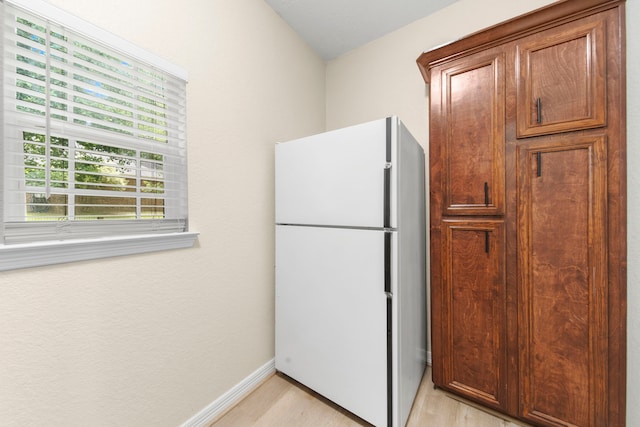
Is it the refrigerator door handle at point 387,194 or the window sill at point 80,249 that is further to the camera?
the refrigerator door handle at point 387,194

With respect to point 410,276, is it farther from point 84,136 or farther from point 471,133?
point 84,136

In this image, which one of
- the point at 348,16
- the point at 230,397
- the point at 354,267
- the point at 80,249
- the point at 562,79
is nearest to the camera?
the point at 80,249

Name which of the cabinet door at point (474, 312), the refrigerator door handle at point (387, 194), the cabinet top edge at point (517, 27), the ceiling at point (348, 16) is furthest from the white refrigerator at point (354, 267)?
the ceiling at point (348, 16)

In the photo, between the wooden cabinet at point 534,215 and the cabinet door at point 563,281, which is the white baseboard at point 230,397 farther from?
the cabinet door at point 563,281

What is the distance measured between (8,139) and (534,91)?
2143 millimetres

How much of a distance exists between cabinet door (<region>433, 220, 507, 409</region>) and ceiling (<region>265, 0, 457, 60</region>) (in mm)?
1540

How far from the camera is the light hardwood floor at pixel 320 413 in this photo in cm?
139

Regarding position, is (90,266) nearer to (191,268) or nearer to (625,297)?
(191,268)

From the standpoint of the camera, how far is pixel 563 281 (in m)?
1.23

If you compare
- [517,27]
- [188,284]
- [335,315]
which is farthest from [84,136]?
[517,27]

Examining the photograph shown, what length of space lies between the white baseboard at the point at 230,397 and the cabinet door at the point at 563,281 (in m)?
1.46

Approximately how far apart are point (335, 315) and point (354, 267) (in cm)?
31

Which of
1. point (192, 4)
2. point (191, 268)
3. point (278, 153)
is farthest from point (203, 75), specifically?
point (191, 268)

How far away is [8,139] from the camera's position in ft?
2.72
